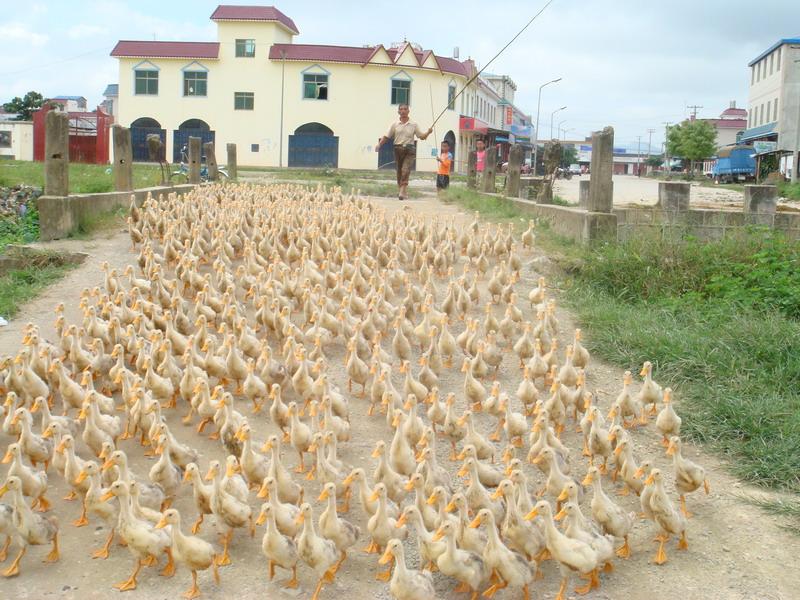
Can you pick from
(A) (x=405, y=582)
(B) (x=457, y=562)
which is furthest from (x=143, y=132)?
(A) (x=405, y=582)

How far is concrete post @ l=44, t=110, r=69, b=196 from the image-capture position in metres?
12.4

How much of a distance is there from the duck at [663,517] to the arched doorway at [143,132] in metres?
45.2

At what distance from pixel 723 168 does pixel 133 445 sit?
149 feet

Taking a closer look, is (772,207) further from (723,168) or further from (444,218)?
(723,168)

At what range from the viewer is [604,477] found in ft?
20.4

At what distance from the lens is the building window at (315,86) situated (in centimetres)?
4694

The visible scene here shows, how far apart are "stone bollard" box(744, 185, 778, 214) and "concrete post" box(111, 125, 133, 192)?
34.8 ft

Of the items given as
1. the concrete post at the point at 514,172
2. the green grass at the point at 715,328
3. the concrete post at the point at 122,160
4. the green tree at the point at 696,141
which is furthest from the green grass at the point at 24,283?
the green tree at the point at 696,141

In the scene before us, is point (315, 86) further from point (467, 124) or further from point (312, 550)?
point (312, 550)

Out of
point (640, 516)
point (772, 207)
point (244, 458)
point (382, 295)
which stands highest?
point (772, 207)

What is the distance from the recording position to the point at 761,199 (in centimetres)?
1489

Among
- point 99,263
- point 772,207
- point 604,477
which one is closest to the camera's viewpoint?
point 604,477

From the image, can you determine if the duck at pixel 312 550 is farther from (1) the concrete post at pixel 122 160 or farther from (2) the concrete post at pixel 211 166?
(2) the concrete post at pixel 211 166

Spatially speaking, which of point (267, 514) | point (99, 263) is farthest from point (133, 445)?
point (99, 263)
